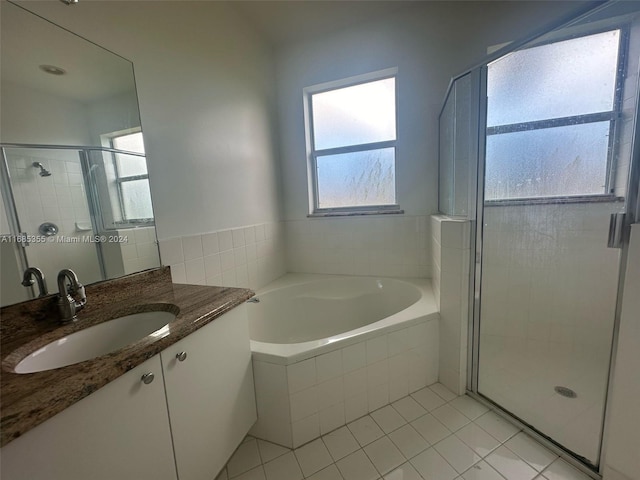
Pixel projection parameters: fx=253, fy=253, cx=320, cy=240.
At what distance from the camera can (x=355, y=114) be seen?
2.32 m

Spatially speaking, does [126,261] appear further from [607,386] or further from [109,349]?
[607,386]

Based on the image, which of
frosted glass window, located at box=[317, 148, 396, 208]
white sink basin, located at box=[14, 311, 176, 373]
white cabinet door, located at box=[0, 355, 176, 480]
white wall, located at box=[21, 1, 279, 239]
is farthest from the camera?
frosted glass window, located at box=[317, 148, 396, 208]

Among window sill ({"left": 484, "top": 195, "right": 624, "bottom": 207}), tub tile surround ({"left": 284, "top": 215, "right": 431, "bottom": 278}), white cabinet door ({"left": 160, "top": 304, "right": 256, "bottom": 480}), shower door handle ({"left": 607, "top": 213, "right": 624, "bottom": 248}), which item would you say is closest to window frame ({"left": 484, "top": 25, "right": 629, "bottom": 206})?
window sill ({"left": 484, "top": 195, "right": 624, "bottom": 207})

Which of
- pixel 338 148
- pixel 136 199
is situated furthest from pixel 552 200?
pixel 136 199

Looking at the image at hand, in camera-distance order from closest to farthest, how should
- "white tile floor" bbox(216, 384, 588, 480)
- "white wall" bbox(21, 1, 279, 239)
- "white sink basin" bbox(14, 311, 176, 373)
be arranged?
"white sink basin" bbox(14, 311, 176, 373)
"white tile floor" bbox(216, 384, 588, 480)
"white wall" bbox(21, 1, 279, 239)

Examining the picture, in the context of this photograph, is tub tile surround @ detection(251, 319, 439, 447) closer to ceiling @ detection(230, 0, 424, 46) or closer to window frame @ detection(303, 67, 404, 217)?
window frame @ detection(303, 67, 404, 217)

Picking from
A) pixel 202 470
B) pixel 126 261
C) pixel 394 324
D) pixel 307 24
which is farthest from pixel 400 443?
pixel 307 24

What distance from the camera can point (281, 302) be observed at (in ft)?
6.93

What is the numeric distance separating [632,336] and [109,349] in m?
1.92

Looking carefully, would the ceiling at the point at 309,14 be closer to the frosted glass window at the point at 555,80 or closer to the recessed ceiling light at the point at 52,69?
the frosted glass window at the point at 555,80

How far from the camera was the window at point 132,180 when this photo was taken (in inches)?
46.3

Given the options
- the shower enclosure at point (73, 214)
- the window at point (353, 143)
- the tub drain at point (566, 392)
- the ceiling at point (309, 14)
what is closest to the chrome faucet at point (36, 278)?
the shower enclosure at point (73, 214)

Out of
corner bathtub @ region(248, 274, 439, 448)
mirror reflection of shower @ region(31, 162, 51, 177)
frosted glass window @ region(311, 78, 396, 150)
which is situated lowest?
corner bathtub @ region(248, 274, 439, 448)

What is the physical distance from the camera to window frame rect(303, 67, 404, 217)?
2.17 meters
